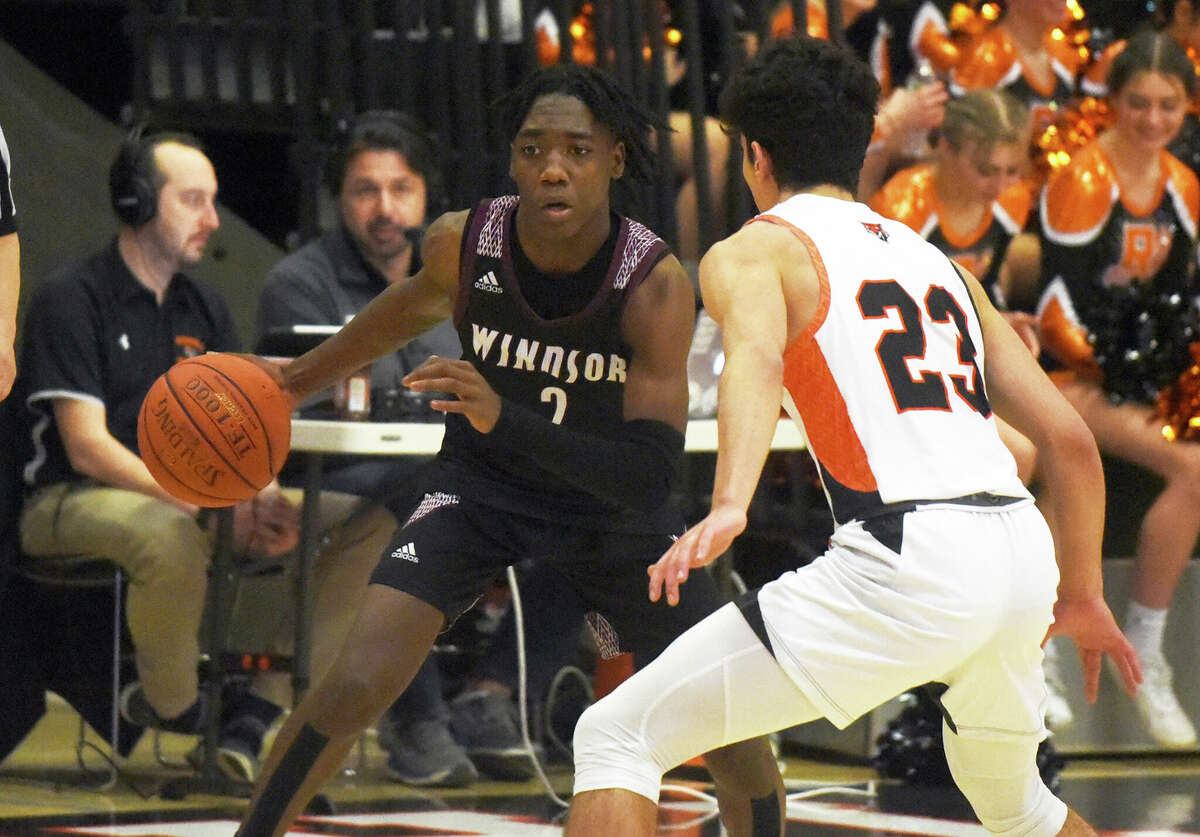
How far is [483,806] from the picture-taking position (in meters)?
5.28

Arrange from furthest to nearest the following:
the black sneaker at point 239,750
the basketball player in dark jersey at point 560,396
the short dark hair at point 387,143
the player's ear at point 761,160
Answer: the short dark hair at point 387,143
the black sneaker at point 239,750
the basketball player in dark jersey at point 560,396
the player's ear at point 761,160

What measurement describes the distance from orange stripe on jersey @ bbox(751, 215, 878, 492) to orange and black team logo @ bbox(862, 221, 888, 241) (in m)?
0.13

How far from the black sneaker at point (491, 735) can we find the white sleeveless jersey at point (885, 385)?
9.08 feet

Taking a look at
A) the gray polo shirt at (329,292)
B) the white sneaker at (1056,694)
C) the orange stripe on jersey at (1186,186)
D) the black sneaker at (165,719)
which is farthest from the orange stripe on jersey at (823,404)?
the orange stripe on jersey at (1186,186)

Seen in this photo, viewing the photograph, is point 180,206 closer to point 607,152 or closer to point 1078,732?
point 607,152

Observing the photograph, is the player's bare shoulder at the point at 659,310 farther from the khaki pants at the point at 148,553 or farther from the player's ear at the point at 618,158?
the khaki pants at the point at 148,553

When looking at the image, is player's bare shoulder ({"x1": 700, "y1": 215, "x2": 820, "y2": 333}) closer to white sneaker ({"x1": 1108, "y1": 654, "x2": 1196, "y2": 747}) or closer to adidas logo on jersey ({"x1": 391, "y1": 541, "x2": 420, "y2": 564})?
adidas logo on jersey ({"x1": 391, "y1": 541, "x2": 420, "y2": 564})

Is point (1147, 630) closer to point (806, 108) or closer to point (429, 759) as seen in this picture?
point (429, 759)

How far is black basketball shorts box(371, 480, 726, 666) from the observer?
12.4 feet

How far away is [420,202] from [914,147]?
1967 millimetres

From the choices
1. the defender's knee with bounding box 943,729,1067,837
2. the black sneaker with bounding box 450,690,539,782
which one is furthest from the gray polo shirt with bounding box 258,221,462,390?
the defender's knee with bounding box 943,729,1067,837

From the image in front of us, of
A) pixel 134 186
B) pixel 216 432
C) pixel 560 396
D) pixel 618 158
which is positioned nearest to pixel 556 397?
pixel 560 396

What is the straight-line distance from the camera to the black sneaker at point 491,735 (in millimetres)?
5758

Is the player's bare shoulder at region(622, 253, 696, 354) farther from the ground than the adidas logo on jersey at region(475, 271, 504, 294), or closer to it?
closer to it
